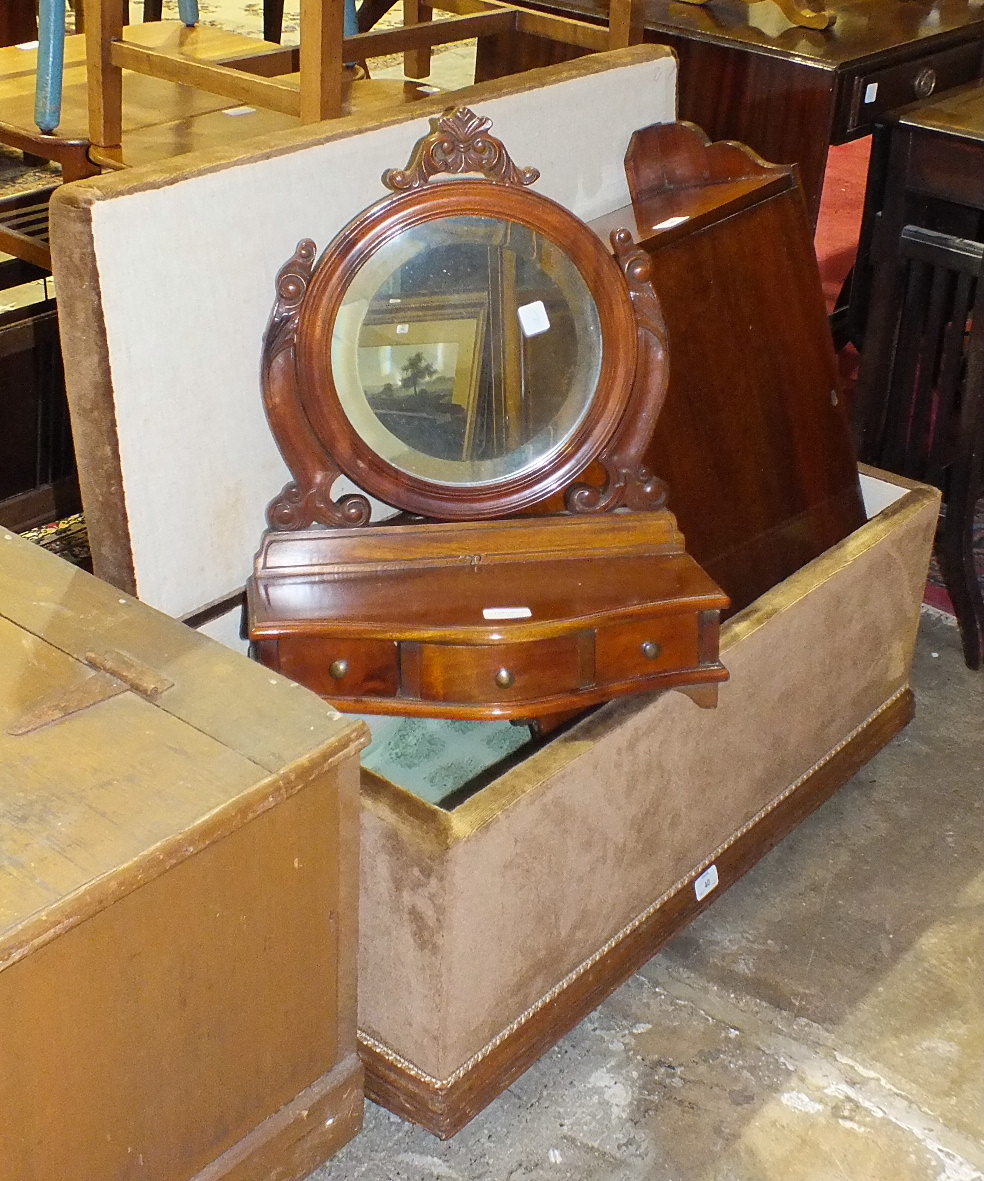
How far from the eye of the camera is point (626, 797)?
1.73 meters

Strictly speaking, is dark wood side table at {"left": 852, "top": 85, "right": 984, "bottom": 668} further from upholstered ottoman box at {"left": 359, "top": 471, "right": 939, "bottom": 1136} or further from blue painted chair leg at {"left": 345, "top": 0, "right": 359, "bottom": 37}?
blue painted chair leg at {"left": 345, "top": 0, "right": 359, "bottom": 37}

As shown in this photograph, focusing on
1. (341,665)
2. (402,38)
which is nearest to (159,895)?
(341,665)

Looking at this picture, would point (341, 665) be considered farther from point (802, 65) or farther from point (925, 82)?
point (925, 82)

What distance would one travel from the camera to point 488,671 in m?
1.53

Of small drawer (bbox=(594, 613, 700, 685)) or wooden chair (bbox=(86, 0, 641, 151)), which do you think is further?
wooden chair (bbox=(86, 0, 641, 151))

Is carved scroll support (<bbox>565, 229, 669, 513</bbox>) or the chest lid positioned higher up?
carved scroll support (<bbox>565, 229, 669, 513</bbox>)

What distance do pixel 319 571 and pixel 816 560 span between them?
2.57 ft

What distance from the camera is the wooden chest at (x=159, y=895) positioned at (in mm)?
1178

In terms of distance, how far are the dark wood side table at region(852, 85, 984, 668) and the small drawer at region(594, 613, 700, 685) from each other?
1.12 meters

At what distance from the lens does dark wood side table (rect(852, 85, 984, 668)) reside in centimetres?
251

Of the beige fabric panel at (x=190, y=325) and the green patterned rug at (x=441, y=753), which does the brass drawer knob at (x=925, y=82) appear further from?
the green patterned rug at (x=441, y=753)

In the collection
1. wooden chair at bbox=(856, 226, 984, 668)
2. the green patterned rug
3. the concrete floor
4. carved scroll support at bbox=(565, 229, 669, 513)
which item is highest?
carved scroll support at bbox=(565, 229, 669, 513)

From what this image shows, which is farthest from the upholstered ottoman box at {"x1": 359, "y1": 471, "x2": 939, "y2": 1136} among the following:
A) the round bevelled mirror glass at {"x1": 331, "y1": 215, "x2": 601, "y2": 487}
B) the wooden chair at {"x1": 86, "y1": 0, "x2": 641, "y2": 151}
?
the wooden chair at {"x1": 86, "y1": 0, "x2": 641, "y2": 151}

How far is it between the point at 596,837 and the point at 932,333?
1313mm
